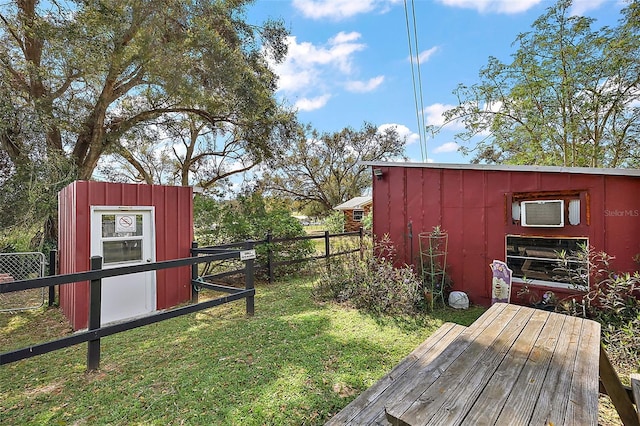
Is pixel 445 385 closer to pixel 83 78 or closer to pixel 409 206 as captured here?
pixel 409 206

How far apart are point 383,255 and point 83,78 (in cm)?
895

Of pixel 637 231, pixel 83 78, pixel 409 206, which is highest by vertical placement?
pixel 83 78

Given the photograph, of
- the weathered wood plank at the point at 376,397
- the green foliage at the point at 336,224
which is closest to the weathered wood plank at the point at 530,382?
the weathered wood plank at the point at 376,397

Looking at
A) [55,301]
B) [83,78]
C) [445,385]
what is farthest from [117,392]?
[83,78]

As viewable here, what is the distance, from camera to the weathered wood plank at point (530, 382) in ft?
4.12

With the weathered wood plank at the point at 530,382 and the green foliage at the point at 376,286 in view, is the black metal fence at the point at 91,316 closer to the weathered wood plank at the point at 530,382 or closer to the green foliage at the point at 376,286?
the green foliage at the point at 376,286

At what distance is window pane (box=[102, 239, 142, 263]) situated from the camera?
473cm

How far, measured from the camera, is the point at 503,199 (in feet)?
16.6

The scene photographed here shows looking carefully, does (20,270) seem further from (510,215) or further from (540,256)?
(540,256)

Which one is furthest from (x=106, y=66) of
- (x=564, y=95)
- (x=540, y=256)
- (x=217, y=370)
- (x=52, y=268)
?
(x=564, y=95)

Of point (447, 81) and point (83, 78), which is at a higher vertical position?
point (447, 81)

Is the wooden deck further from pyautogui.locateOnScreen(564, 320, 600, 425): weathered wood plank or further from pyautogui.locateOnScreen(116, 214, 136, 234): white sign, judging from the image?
pyautogui.locateOnScreen(116, 214, 136, 234): white sign

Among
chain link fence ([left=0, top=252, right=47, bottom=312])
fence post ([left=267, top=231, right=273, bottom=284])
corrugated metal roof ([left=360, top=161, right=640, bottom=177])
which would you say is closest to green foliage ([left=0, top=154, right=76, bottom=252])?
chain link fence ([left=0, top=252, right=47, bottom=312])

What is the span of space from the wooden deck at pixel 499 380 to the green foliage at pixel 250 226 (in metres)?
5.53
